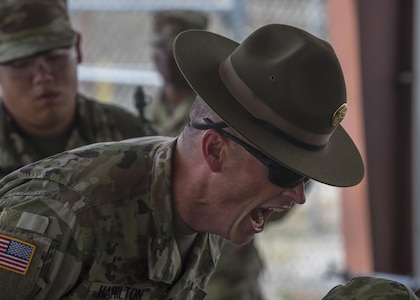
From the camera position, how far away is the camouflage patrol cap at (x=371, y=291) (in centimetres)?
216

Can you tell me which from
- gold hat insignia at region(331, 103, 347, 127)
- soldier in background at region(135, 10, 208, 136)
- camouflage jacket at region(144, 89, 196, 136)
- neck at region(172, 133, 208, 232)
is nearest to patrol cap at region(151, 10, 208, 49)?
soldier in background at region(135, 10, 208, 136)

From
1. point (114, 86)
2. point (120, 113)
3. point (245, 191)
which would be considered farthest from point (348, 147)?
point (114, 86)

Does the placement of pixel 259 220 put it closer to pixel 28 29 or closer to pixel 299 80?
pixel 299 80

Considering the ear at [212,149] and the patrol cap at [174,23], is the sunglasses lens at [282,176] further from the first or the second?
the patrol cap at [174,23]

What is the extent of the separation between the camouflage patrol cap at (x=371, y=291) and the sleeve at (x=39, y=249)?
0.61 metres

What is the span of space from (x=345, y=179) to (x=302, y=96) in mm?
245

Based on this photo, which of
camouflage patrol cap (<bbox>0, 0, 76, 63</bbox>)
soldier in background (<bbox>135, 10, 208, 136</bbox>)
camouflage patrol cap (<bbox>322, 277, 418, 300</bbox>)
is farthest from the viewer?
soldier in background (<bbox>135, 10, 208, 136</bbox>)

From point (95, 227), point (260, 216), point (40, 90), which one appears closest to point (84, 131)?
point (40, 90)

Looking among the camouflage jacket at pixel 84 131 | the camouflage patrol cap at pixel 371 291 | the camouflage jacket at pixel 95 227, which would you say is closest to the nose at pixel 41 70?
the camouflage jacket at pixel 84 131

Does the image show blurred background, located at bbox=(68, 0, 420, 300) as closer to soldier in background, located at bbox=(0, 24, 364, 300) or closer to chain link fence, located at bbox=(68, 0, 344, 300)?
chain link fence, located at bbox=(68, 0, 344, 300)

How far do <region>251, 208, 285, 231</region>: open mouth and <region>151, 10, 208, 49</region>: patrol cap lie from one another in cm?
275

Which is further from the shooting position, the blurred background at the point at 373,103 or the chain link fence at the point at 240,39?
the chain link fence at the point at 240,39

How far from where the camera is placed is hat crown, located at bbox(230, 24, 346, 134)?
2.29m

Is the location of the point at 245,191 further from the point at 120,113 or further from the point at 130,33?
the point at 130,33
